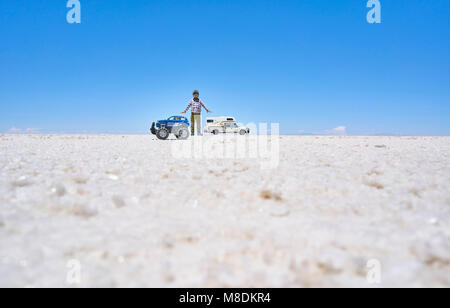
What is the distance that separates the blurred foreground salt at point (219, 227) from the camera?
1437mm

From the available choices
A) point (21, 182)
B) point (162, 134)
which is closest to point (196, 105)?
point (162, 134)

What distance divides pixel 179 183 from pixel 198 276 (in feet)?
5.65

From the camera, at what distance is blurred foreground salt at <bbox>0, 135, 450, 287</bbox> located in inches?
56.6

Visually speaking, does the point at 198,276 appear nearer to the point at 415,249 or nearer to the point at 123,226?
the point at 123,226

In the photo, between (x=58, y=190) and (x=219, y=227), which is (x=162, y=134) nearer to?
(x=58, y=190)

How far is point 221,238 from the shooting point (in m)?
1.81

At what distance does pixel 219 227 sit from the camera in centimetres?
197

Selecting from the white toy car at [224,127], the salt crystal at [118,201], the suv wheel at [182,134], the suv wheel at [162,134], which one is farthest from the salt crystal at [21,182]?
the white toy car at [224,127]

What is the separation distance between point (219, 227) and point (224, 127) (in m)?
24.6

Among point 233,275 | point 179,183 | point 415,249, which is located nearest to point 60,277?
point 233,275

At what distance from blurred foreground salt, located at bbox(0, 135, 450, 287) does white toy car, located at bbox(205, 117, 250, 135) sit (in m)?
22.1

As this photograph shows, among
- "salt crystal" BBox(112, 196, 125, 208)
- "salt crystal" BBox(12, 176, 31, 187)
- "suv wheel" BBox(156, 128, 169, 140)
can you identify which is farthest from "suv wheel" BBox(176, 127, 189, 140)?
"salt crystal" BBox(112, 196, 125, 208)

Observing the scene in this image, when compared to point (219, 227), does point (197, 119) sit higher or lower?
higher

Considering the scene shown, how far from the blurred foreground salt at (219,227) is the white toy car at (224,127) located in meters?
22.1
